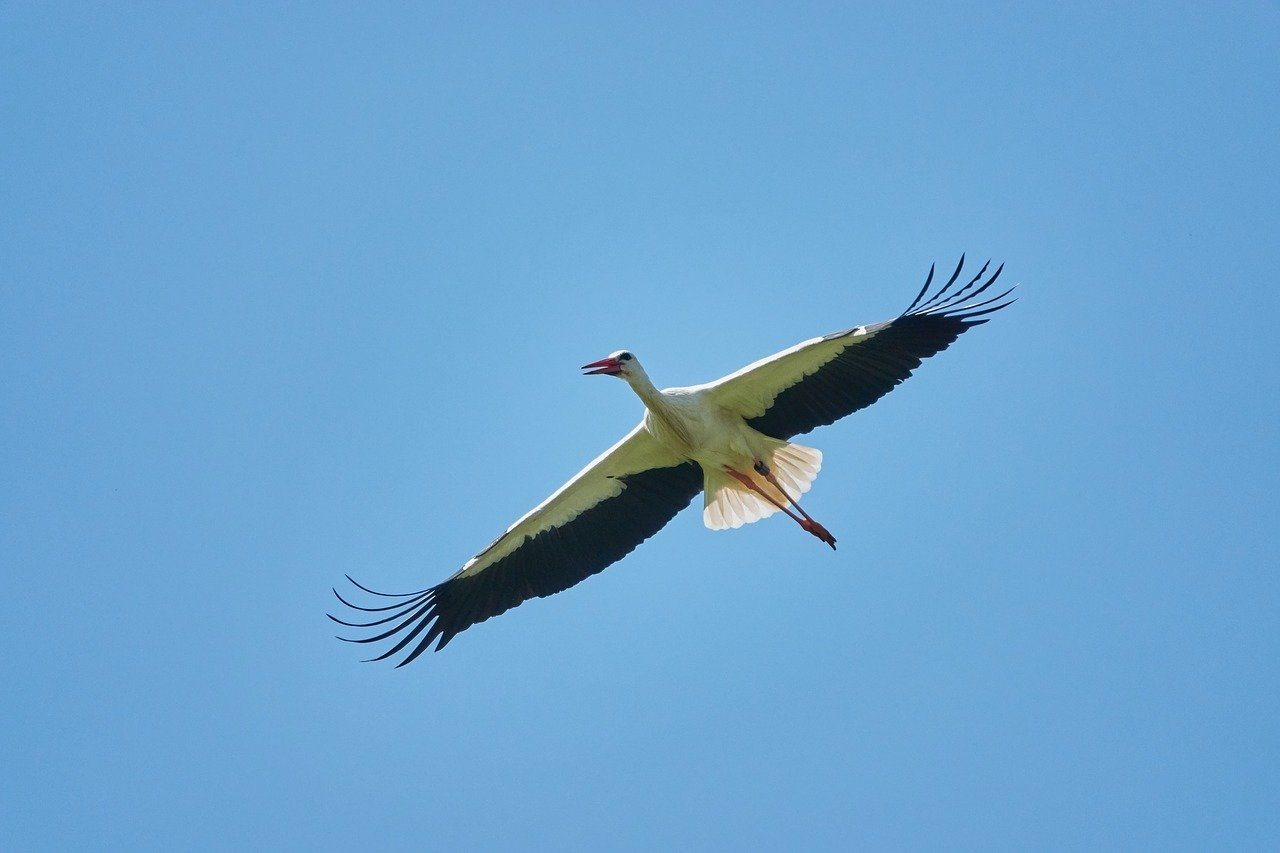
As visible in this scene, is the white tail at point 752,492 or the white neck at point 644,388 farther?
the white tail at point 752,492

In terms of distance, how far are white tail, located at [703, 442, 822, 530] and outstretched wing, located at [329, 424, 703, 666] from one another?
0.40ft

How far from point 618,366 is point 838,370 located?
1174mm

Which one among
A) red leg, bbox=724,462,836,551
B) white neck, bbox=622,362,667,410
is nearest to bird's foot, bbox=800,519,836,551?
red leg, bbox=724,462,836,551

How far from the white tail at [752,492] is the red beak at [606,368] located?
856mm

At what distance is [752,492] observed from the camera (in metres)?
8.50

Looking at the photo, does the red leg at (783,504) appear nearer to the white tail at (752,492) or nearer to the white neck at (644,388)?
the white tail at (752,492)

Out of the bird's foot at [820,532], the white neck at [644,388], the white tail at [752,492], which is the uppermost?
the white neck at [644,388]

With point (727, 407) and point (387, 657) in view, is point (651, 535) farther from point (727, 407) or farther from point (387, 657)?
point (387, 657)

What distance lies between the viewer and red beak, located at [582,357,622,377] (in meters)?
8.09

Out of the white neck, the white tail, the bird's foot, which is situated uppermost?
the white neck

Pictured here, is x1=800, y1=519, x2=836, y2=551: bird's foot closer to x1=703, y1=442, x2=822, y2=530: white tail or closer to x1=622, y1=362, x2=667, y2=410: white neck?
x1=703, y1=442, x2=822, y2=530: white tail

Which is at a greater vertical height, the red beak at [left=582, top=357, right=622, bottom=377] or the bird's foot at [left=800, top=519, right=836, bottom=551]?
the red beak at [left=582, top=357, right=622, bottom=377]

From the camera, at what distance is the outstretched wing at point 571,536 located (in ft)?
27.2

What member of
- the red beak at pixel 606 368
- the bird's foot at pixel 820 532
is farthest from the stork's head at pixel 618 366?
the bird's foot at pixel 820 532
